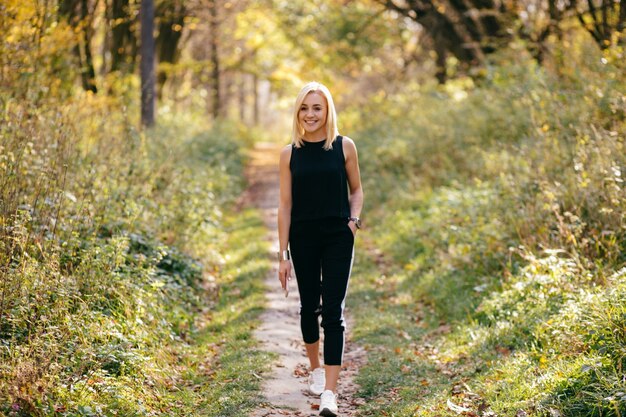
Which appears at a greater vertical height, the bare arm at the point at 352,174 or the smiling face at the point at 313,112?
the smiling face at the point at 313,112

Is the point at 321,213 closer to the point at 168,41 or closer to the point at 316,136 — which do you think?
the point at 316,136

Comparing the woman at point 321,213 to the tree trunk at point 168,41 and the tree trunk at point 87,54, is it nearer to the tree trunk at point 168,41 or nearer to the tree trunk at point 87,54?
the tree trunk at point 87,54

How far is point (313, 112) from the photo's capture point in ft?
18.2

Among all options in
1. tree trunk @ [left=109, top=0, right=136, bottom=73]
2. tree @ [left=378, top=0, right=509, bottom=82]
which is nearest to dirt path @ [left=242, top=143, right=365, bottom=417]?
tree trunk @ [left=109, top=0, right=136, bottom=73]

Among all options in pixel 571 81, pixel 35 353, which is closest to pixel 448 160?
pixel 571 81

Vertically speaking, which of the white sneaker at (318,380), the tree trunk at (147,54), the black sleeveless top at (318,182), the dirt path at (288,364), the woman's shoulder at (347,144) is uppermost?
the tree trunk at (147,54)

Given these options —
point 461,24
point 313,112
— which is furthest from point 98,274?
point 461,24

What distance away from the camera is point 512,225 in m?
8.75

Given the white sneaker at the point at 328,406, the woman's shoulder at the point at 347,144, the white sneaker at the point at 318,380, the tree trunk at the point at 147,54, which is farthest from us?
the tree trunk at the point at 147,54

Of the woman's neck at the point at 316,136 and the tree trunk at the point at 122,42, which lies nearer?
the woman's neck at the point at 316,136

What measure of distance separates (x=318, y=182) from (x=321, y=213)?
0.81ft

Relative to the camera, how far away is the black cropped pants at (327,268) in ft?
17.9

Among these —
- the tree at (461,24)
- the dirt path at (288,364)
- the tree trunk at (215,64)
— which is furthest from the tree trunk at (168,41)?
the dirt path at (288,364)

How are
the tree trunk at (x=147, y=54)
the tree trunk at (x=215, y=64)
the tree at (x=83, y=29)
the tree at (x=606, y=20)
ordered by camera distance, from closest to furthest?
the tree at (x=606, y=20)
the tree at (x=83, y=29)
the tree trunk at (x=147, y=54)
the tree trunk at (x=215, y=64)
